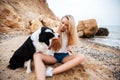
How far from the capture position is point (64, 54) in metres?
4.00

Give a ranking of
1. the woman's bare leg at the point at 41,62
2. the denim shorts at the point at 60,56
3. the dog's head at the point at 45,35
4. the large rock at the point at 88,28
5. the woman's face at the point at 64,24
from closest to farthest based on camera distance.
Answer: the woman's bare leg at the point at 41,62
the dog's head at the point at 45,35
the woman's face at the point at 64,24
the denim shorts at the point at 60,56
the large rock at the point at 88,28

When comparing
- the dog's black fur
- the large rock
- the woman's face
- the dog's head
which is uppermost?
the woman's face

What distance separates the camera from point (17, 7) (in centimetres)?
2327

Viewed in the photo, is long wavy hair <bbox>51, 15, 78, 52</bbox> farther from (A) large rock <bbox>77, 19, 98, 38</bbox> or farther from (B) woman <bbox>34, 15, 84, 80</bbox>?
(A) large rock <bbox>77, 19, 98, 38</bbox>

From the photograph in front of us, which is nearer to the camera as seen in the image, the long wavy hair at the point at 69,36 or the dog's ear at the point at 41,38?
the dog's ear at the point at 41,38

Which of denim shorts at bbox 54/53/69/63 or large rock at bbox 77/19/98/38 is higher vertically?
denim shorts at bbox 54/53/69/63

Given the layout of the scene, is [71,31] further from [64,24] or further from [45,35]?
[45,35]

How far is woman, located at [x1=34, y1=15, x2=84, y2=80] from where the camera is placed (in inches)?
136

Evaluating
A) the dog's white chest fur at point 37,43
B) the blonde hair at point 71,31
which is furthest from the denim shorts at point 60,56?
the dog's white chest fur at point 37,43

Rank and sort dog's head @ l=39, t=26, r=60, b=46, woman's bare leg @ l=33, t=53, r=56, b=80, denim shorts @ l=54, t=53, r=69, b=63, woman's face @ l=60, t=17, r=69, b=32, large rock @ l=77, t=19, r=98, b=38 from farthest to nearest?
large rock @ l=77, t=19, r=98, b=38 < denim shorts @ l=54, t=53, r=69, b=63 < woman's face @ l=60, t=17, r=69, b=32 < dog's head @ l=39, t=26, r=60, b=46 < woman's bare leg @ l=33, t=53, r=56, b=80

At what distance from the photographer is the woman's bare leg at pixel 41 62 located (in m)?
3.06

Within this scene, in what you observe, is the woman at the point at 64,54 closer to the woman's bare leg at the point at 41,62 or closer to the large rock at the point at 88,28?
the woman's bare leg at the point at 41,62

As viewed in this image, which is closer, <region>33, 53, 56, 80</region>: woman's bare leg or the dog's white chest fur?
<region>33, 53, 56, 80</region>: woman's bare leg

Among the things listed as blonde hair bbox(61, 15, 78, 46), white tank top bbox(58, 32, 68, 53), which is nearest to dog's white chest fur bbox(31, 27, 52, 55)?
white tank top bbox(58, 32, 68, 53)
